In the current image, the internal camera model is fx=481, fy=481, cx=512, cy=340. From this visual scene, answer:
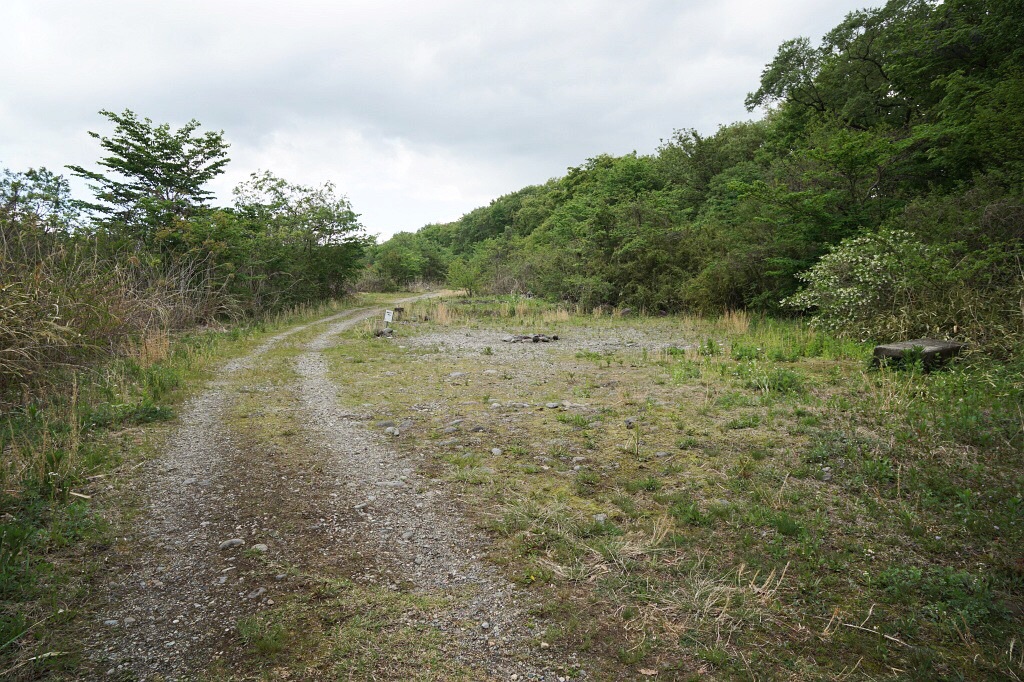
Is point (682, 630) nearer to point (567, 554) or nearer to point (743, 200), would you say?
point (567, 554)

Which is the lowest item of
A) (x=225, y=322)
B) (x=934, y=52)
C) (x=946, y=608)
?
(x=946, y=608)

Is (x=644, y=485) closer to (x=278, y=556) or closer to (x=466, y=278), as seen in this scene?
(x=278, y=556)

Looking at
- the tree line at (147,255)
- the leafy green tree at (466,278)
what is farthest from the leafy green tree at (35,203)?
the leafy green tree at (466,278)

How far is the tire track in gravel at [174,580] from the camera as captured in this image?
8.68 feet

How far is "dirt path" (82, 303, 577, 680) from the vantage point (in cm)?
269

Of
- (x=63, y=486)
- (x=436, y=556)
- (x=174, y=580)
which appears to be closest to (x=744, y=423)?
(x=436, y=556)

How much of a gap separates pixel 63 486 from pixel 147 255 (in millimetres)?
11945

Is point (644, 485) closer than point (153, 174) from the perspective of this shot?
Yes

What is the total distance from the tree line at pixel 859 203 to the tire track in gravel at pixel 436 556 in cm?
890

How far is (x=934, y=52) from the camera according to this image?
55.5ft

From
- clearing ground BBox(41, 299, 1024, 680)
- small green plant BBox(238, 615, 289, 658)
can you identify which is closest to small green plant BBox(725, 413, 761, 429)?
clearing ground BBox(41, 299, 1024, 680)

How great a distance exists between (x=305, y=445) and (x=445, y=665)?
4054mm

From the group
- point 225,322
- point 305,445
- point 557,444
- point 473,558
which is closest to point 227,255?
point 225,322

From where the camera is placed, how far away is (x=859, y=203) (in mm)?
14328
